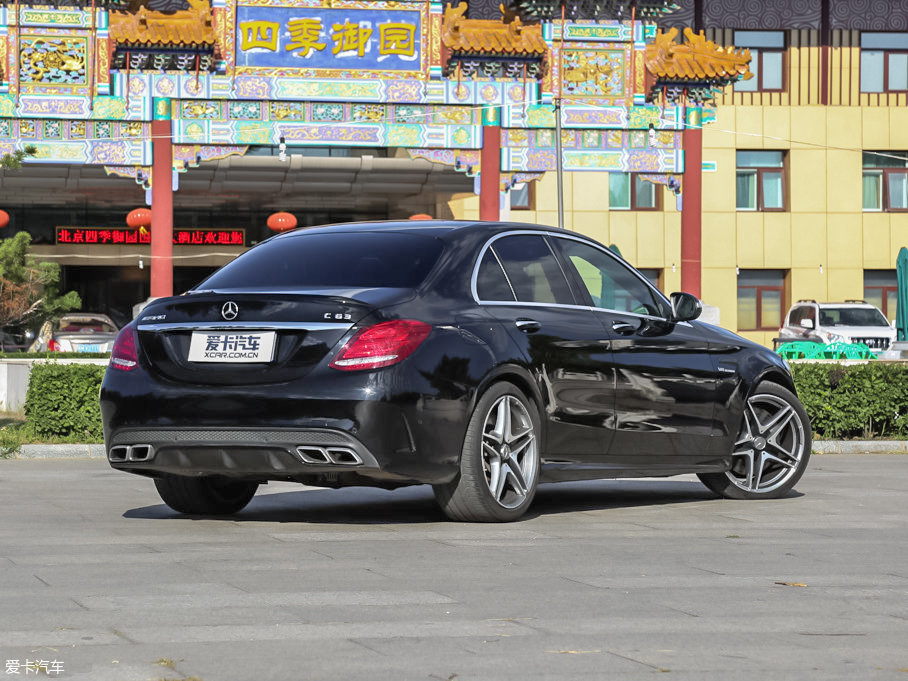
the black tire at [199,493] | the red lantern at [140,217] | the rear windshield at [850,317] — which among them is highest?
the red lantern at [140,217]

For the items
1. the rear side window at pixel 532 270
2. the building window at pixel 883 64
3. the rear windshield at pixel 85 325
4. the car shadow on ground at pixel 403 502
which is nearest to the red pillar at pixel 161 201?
the rear windshield at pixel 85 325

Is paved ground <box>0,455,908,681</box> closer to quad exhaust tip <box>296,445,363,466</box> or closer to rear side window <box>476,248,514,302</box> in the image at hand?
quad exhaust tip <box>296,445,363,466</box>

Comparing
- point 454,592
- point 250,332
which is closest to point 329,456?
point 250,332

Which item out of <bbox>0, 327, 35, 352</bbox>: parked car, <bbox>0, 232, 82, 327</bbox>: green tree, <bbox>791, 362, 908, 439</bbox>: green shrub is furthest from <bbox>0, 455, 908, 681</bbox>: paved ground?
<bbox>0, 327, 35, 352</bbox>: parked car

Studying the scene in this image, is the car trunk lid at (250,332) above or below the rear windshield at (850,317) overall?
below

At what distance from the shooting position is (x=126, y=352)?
8.36m

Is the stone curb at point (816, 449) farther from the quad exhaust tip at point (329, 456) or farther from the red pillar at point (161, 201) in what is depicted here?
the red pillar at point (161, 201)

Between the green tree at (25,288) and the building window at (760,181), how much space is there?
21.5 meters

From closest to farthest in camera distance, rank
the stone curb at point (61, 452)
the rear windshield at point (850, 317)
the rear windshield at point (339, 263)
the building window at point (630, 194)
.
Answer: the rear windshield at point (339, 263)
the stone curb at point (61, 452)
the rear windshield at point (850, 317)
the building window at point (630, 194)

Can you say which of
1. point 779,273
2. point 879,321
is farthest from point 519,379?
point 779,273

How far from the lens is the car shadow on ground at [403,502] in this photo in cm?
888

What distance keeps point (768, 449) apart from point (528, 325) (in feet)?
7.72

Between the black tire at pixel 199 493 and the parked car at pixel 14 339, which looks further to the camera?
the parked car at pixel 14 339

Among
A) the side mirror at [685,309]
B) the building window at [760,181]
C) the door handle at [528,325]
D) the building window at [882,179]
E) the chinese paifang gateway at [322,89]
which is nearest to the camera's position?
the door handle at [528,325]
